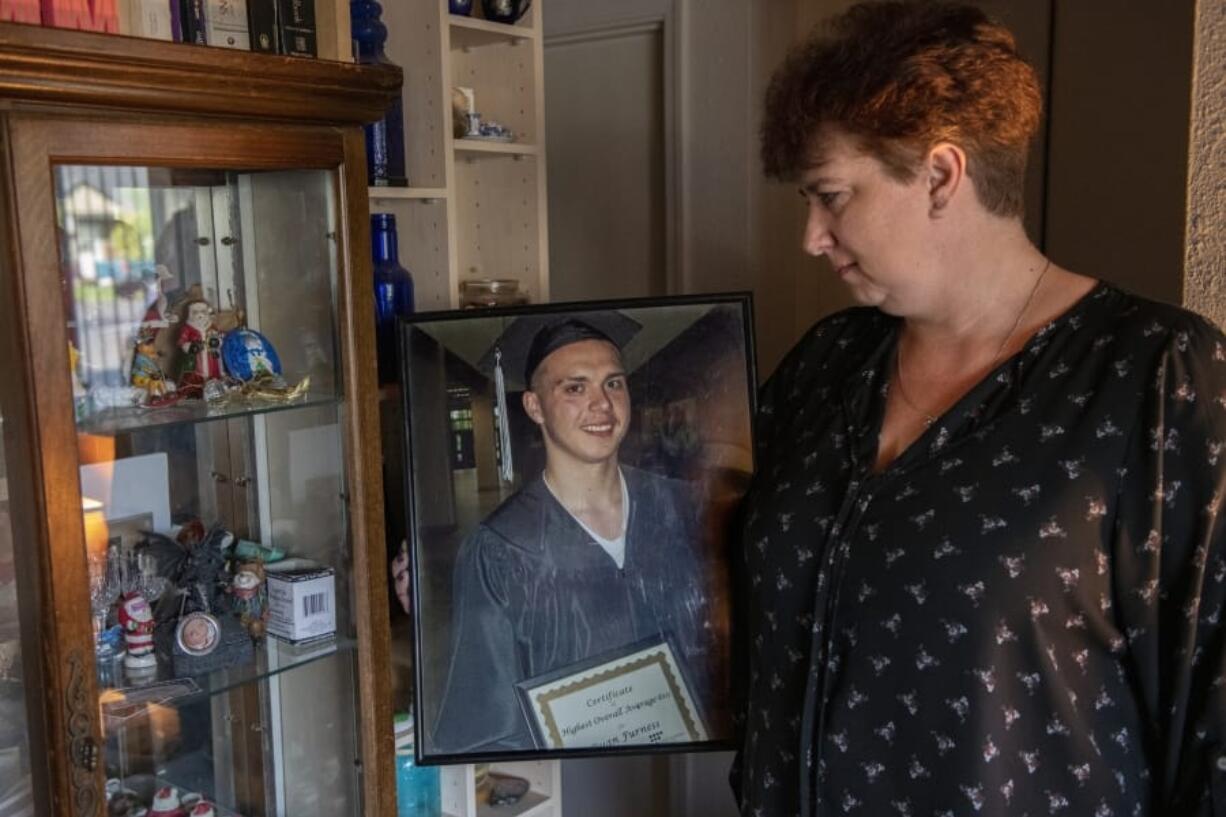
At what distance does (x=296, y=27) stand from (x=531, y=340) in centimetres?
52

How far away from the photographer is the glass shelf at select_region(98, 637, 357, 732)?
1.37 metres

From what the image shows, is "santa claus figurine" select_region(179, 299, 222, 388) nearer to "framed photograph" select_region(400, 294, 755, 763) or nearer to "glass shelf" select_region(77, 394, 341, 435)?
"glass shelf" select_region(77, 394, 341, 435)

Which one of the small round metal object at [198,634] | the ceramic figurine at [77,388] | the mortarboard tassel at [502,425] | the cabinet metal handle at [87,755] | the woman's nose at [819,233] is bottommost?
the cabinet metal handle at [87,755]

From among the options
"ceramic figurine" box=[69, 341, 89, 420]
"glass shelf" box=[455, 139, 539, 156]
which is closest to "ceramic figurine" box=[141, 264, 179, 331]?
"ceramic figurine" box=[69, 341, 89, 420]

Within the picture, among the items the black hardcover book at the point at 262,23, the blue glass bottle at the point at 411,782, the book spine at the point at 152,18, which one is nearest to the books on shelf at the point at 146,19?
the book spine at the point at 152,18

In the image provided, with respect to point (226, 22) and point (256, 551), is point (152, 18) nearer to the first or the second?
point (226, 22)

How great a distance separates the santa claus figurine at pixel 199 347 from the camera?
1501mm

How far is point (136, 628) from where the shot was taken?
4.66ft

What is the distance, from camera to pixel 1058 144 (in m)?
2.07

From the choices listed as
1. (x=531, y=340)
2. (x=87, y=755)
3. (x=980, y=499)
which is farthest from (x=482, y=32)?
(x=87, y=755)

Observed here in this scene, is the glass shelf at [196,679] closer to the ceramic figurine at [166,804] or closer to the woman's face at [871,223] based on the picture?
the ceramic figurine at [166,804]

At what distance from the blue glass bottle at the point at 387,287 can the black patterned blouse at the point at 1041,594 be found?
810 millimetres

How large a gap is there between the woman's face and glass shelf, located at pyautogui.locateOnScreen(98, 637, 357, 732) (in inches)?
32.0

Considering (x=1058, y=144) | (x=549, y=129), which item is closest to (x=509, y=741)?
(x=1058, y=144)
